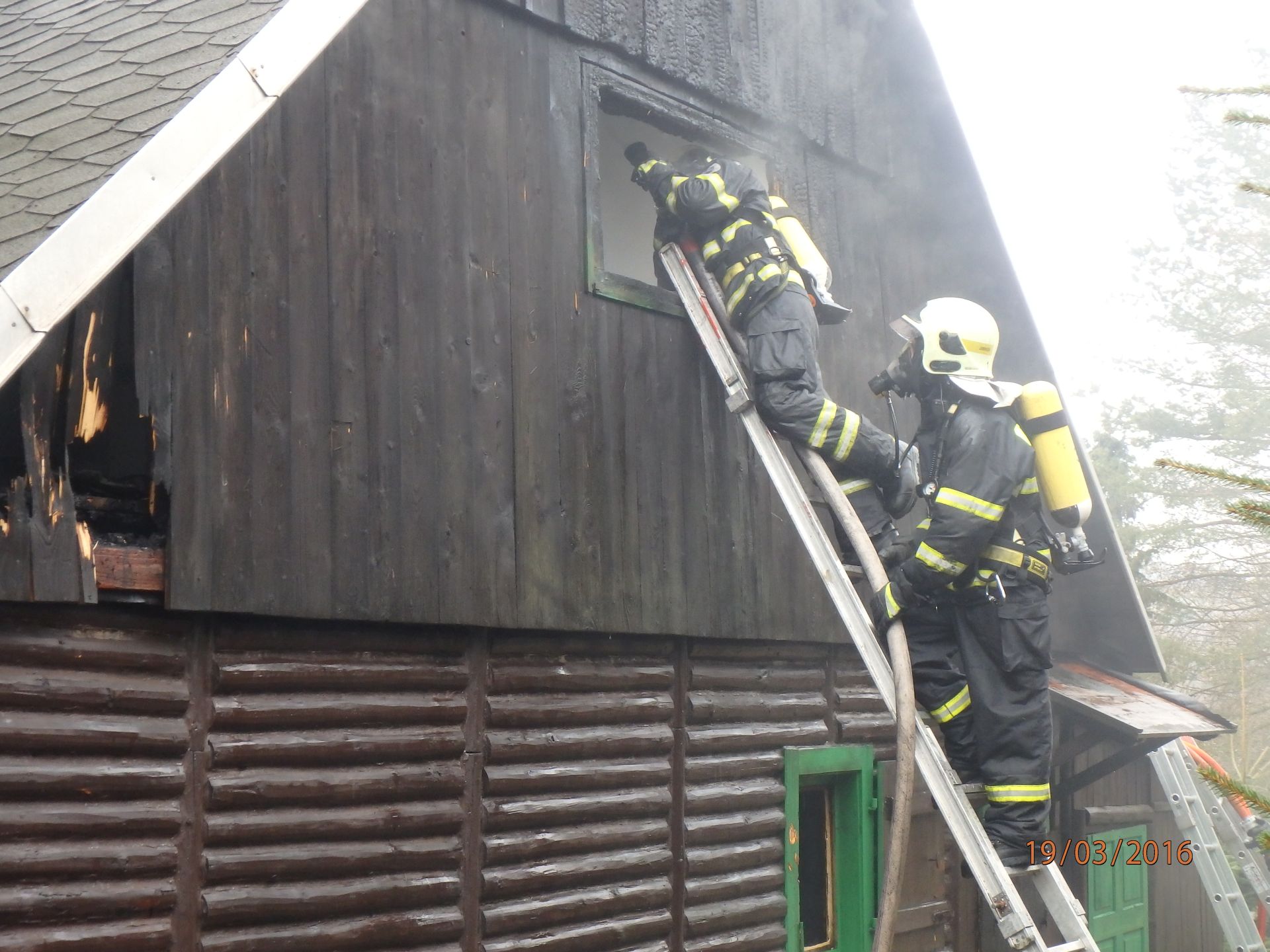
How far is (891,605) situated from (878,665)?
303 millimetres

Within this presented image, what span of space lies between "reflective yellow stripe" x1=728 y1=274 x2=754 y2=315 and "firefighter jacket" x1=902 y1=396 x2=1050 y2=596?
97 cm

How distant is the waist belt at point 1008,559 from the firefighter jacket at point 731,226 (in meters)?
1.50

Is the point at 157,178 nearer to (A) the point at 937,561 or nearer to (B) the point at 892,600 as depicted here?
(B) the point at 892,600

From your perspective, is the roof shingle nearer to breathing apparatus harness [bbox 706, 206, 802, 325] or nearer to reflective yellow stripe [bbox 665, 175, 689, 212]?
reflective yellow stripe [bbox 665, 175, 689, 212]

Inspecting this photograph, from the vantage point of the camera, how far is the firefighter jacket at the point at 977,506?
5516mm

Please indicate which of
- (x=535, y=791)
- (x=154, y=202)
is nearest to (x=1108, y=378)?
(x=535, y=791)

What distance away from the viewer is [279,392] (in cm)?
475

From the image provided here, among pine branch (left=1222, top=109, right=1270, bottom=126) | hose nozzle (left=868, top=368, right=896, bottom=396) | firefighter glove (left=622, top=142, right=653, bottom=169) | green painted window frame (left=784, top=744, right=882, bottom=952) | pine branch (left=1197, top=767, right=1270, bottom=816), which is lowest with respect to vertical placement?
green painted window frame (left=784, top=744, right=882, bottom=952)

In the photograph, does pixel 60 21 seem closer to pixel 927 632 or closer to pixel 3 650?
pixel 3 650

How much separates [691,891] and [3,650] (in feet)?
11.3

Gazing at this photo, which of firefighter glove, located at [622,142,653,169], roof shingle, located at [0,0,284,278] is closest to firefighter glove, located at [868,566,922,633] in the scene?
firefighter glove, located at [622,142,653,169]

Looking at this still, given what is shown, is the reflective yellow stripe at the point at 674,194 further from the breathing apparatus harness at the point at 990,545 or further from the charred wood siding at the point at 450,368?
the breathing apparatus harness at the point at 990,545

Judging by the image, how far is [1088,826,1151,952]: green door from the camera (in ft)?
30.4
